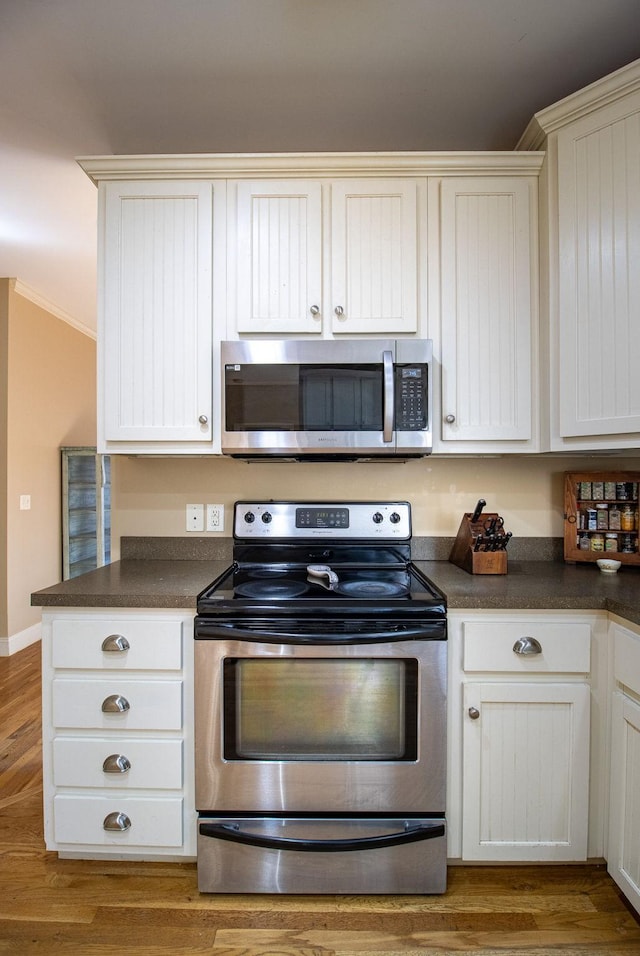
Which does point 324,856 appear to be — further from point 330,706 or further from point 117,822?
point 117,822

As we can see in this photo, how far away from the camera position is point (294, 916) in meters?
1.42

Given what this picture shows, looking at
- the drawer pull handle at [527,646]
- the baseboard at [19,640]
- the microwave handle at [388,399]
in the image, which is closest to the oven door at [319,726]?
the drawer pull handle at [527,646]

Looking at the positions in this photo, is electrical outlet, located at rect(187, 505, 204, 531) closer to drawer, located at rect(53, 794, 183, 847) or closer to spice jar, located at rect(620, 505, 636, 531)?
drawer, located at rect(53, 794, 183, 847)

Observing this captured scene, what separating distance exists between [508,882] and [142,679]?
1.30 metres

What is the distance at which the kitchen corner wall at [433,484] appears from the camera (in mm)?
2115

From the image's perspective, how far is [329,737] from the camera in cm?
150

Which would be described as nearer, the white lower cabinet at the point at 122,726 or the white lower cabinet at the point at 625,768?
the white lower cabinet at the point at 625,768

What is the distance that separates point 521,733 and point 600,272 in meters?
1.52

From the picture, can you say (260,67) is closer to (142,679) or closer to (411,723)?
(142,679)

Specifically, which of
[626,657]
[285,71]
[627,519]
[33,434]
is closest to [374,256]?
[285,71]

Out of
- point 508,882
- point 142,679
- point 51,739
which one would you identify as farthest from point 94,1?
point 508,882

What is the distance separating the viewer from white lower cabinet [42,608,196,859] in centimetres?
154

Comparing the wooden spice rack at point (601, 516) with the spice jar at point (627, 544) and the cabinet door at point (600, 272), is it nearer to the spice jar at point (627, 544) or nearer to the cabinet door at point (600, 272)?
the spice jar at point (627, 544)

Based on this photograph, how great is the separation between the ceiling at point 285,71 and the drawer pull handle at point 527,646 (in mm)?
1907
